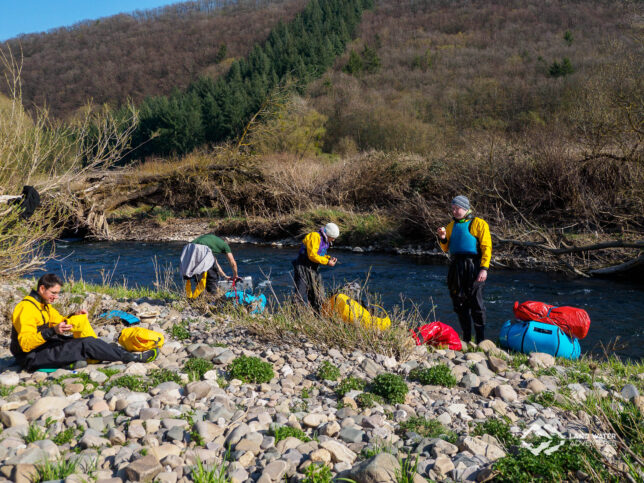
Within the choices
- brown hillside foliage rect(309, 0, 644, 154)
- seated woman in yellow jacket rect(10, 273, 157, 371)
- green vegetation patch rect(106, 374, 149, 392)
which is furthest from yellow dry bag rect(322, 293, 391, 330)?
brown hillside foliage rect(309, 0, 644, 154)

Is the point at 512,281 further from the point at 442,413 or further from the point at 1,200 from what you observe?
the point at 1,200

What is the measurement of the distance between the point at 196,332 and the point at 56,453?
3.79m

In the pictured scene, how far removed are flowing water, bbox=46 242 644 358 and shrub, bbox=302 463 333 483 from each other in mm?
3629

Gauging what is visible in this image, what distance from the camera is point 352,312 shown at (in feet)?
23.9

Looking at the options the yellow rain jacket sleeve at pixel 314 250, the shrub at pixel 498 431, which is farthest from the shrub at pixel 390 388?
the yellow rain jacket sleeve at pixel 314 250

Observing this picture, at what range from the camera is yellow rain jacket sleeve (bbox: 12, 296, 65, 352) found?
5.70 meters

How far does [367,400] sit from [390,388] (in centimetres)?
31

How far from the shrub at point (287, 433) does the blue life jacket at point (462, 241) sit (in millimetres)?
4348

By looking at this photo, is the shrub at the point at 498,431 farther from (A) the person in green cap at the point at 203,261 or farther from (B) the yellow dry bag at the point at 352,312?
(A) the person in green cap at the point at 203,261

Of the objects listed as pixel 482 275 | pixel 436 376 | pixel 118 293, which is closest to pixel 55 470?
pixel 436 376

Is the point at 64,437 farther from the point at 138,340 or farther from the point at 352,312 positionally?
the point at 352,312

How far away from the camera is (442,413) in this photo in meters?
4.77

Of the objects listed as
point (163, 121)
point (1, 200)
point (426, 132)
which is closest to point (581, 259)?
point (1, 200)

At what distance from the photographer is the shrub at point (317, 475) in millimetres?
3430
